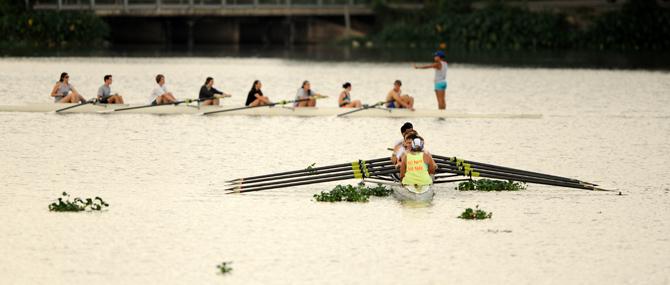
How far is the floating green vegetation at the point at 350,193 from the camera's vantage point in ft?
74.4

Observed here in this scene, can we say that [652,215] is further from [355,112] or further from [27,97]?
[27,97]

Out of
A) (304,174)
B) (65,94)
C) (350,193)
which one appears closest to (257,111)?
(65,94)

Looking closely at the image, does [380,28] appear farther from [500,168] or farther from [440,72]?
[500,168]

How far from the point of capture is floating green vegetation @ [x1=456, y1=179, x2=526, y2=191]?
24.2m

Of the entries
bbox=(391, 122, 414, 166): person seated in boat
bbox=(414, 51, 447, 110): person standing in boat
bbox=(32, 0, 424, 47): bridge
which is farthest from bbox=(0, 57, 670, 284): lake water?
bbox=(32, 0, 424, 47): bridge

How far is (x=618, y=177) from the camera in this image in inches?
1044

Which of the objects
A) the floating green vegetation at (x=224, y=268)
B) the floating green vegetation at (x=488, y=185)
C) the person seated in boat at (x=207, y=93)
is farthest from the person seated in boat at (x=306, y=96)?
the floating green vegetation at (x=224, y=268)

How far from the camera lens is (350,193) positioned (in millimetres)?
22812

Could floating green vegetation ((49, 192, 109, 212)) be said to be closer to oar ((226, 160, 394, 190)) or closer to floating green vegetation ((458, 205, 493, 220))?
oar ((226, 160, 394, 190))

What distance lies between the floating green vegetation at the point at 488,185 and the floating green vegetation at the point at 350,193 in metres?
1.59

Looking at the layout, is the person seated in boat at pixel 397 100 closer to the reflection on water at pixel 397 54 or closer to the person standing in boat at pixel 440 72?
the person standing in boat at pixel 440 72

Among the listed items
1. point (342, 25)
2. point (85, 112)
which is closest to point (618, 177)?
point (85, 112)

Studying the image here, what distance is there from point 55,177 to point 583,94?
31.1 metres

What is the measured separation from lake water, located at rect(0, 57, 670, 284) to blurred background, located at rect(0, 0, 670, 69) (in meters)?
40.9
